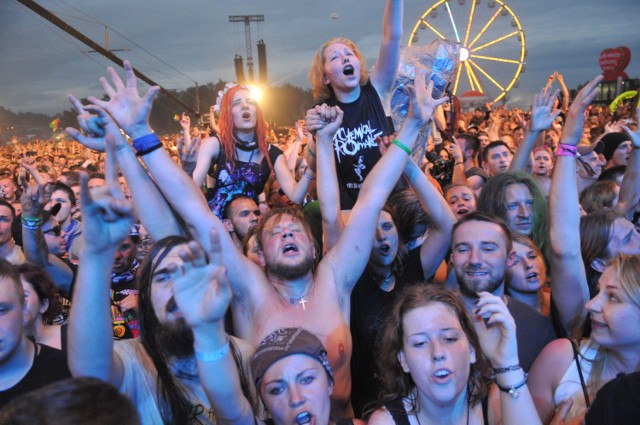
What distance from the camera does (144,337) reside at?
1.90 m

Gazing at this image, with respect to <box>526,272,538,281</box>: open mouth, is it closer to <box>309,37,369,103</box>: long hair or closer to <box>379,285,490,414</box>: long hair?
<box>379,285,490,414</box>: long hair

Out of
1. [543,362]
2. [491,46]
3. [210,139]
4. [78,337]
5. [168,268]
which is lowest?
[543,362]

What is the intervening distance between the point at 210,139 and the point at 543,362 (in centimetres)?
258

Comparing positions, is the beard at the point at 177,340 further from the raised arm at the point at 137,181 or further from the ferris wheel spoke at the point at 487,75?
the ferris wheel spoke at the point at 487,75

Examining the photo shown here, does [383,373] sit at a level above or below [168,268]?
below

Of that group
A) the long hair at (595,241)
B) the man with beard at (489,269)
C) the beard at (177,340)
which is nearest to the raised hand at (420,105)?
the man with beard at (489,269)

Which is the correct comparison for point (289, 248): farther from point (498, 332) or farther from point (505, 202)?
point (505, 202)

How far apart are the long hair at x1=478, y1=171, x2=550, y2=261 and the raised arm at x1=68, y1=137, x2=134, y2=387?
7.81 ft

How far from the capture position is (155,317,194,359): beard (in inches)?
71.1

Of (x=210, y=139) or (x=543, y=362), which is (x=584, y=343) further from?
(x=210, y=139)

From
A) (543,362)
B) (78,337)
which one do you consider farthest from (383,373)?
(78,337)

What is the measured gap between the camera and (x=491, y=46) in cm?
1720

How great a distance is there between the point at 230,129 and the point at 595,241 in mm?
2334

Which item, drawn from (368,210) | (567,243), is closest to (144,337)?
(368,210)
